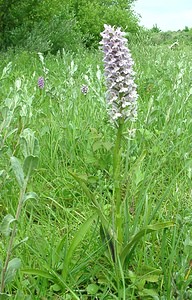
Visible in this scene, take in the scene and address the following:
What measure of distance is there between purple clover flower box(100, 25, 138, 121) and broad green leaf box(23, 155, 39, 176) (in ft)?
2.18

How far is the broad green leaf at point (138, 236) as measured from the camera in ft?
5.09

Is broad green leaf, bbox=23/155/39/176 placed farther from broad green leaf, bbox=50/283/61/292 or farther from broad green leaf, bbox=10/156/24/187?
broad green leaf, bbox=50/283/61/292

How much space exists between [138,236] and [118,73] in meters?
0.61

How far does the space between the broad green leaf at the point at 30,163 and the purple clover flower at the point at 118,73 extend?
66 cm

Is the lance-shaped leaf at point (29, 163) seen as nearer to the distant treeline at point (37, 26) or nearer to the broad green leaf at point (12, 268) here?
the broad green leaf at point (12, 268)

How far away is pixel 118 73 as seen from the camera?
170cm

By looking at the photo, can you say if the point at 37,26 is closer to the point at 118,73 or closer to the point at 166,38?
the point at 118,73

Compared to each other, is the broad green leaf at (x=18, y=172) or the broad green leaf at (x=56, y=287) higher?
the broad green leaf at (x=18, y=172)

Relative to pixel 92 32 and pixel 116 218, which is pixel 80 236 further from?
pixel 92 32

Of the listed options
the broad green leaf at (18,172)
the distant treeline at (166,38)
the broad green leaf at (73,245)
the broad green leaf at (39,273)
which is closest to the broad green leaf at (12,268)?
the broad green leaf at (18,172)

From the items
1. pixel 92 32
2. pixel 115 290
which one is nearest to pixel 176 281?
pixel 115 290

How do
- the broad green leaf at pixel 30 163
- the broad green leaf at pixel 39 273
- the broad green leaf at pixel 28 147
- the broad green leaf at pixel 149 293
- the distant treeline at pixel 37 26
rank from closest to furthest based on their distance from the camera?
the broad green leaf at pixel 30 163 → the broad green leaf at pixel 28 147 → the broad green leaf at pixel 39 273 → the broad green leaf at pixel 149 293 → the distant treeline at pixel 37 26

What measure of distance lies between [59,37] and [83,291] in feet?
38.2

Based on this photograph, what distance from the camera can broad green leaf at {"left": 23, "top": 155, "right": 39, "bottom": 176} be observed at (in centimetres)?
110
